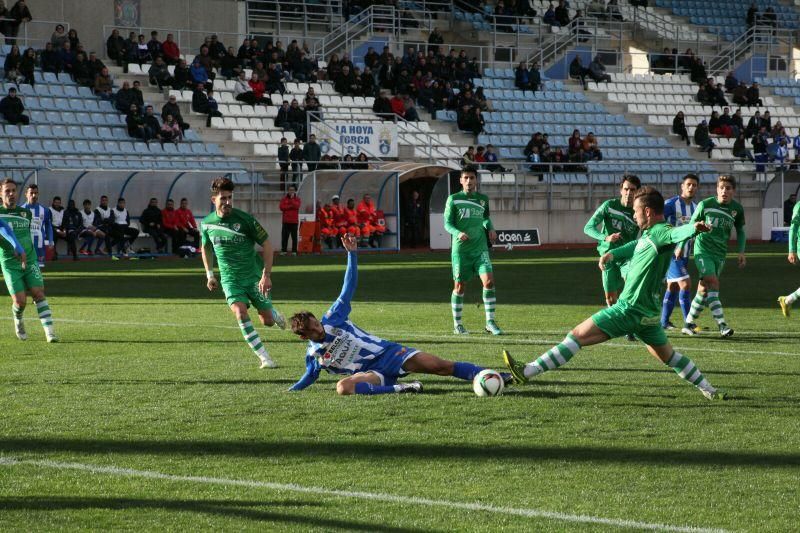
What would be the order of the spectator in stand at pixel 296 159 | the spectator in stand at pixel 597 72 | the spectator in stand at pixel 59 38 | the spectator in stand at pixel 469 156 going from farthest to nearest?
the spectator in stand at pixel 597 72
the spectator in stand at pixel 469 156
the spectator in stand at pixel 296 159
the spectator in stand at pixel 59 38

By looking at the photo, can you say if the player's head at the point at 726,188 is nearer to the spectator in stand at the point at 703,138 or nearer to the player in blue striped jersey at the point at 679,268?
the player in blue striped jersey at the point at 679,268

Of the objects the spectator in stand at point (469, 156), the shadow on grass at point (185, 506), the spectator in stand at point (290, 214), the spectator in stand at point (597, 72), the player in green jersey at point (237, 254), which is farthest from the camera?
the spectator in stand at point (597, 72)

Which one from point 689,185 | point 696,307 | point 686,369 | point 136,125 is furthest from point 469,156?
point 686,369

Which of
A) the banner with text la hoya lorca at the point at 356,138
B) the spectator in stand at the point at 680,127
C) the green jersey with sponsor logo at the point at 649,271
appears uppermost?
the spectator in stand at the point at 680,127

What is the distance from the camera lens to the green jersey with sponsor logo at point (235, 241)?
12047 mm

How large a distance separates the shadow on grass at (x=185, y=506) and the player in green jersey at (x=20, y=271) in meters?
8.02

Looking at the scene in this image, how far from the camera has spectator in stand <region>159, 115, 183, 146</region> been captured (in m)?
35.1

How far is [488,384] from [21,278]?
6961mm

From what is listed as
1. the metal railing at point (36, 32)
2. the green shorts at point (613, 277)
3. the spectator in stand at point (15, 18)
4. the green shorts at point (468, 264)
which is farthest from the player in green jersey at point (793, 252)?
the metal railing at point (36, 32)

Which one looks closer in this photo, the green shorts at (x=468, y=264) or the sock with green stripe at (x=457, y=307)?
the sock with green stripe at (x=457, y=307)

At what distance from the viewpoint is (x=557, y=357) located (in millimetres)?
9445

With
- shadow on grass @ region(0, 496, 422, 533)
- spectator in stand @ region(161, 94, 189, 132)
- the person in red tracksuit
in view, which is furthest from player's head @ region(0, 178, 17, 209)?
spectator in stand @ region(161, 94, 189, 132)

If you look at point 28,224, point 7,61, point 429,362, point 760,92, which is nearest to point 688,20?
point 760,92

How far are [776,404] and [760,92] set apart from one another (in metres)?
44.3
